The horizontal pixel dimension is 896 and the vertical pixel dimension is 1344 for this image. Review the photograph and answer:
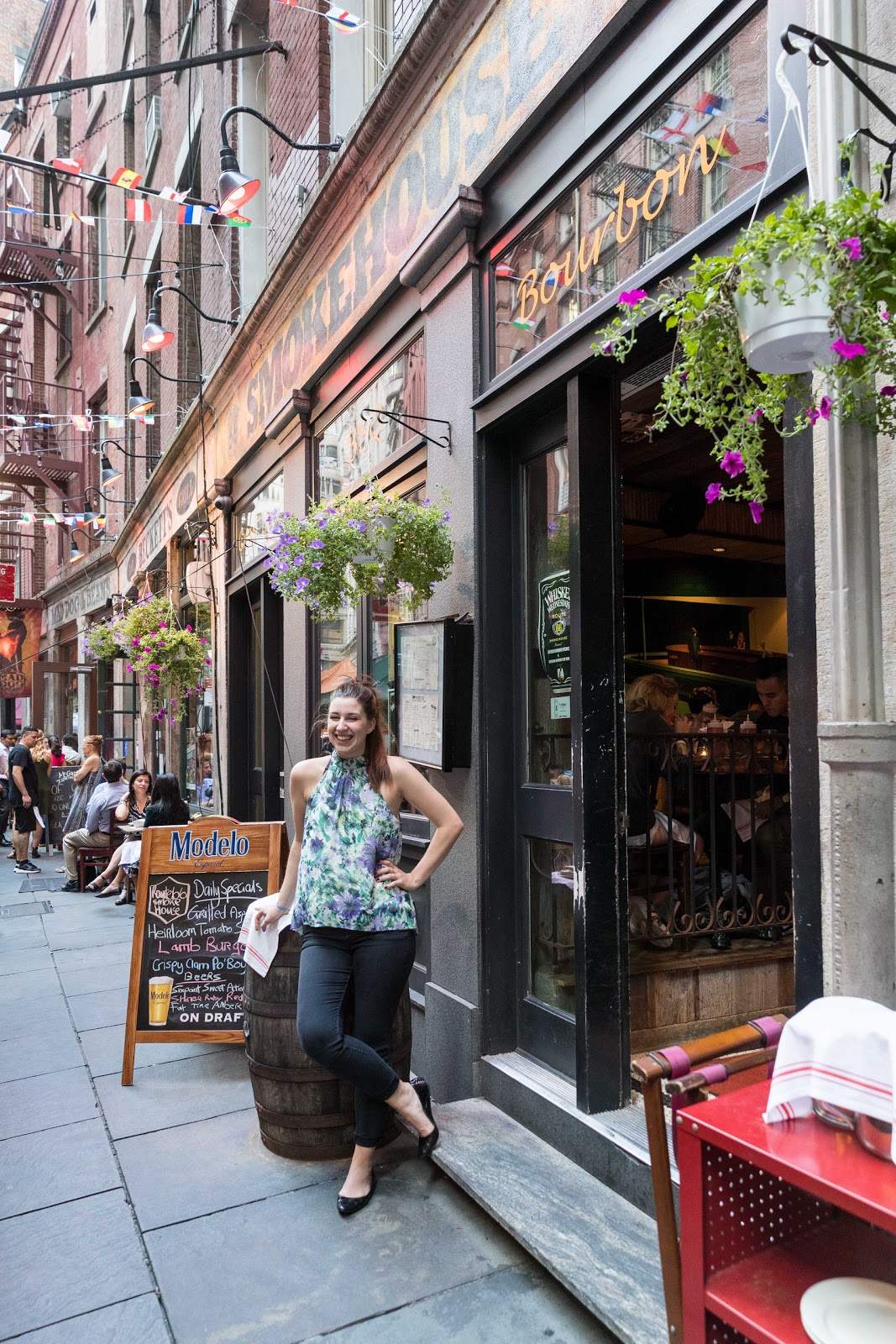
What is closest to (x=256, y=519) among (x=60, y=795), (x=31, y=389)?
(x=60, y=795)

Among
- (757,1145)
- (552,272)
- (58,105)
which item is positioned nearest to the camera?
(757,1145)

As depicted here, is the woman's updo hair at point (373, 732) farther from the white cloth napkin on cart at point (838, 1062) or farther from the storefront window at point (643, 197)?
the white cloth napkin on cart at point (838, 1062)

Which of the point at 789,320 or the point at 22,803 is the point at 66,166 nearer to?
the point at 789,320

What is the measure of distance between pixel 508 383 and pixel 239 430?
5.64 m

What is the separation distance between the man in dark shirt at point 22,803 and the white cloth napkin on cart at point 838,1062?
1255 cm

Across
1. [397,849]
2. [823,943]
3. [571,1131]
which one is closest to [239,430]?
[397,849]

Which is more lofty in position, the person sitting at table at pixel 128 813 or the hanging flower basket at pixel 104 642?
the hanging flower basket at pixel 104 642

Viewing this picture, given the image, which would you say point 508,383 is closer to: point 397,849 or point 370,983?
point 397,849

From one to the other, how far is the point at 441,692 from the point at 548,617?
622 millimetres

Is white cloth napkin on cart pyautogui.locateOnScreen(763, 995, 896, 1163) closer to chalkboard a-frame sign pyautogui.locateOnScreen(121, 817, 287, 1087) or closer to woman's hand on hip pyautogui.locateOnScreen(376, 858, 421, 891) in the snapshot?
woman's hand on hip pyautogui.locateOnScreen(376, 858, 421, 891)

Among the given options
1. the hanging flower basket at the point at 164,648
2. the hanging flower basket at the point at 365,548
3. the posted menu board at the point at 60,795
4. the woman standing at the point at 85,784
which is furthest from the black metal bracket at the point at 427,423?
the posted menu board at the point at 60,795

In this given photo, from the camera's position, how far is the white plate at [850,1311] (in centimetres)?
152

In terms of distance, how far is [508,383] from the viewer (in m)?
4.15

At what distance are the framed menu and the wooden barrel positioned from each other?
1.11 metres
